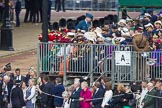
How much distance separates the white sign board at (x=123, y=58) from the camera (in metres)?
21.7

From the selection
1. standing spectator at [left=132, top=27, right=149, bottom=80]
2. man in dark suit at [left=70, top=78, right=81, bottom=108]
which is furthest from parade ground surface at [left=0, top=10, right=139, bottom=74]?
man in dark suit at [left=70, top=78, right=81, bottom=108]

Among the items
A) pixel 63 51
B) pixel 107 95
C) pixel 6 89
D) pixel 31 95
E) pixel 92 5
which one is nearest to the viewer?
pixel 107 95

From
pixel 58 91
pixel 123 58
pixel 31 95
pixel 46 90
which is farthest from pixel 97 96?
pixel 31 95

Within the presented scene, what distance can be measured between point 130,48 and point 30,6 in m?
28.6

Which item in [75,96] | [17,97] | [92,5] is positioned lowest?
[17,97]

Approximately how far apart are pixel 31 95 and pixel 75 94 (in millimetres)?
1606

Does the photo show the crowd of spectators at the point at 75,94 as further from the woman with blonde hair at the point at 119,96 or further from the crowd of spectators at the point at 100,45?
the crowd of spectators at the point at 100,45

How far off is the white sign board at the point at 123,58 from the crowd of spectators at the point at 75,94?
668 mm

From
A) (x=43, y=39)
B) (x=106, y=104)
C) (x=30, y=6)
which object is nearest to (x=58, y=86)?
(x=106, y=104)

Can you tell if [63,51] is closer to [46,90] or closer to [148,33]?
[46,90]

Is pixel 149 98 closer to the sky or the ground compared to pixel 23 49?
closer to the ground

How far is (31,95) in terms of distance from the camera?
2141cm

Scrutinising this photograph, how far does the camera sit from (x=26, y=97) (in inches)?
848

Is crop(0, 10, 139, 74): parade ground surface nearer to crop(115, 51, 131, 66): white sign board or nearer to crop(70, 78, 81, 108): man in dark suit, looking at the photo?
crop(115, 51, 131, 66): white sign board
